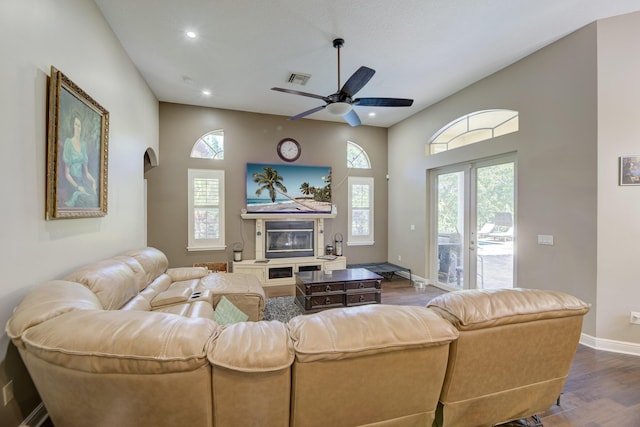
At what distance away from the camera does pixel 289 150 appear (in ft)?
19.2

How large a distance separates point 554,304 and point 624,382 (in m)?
1.93

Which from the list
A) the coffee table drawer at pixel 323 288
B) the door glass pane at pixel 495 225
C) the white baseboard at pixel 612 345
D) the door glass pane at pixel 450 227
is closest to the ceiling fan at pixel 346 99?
the door glass pane at pixel 495 225

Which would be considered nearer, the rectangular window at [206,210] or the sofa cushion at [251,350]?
the sofa cushion at [251,350]

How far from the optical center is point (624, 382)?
7.57 feet

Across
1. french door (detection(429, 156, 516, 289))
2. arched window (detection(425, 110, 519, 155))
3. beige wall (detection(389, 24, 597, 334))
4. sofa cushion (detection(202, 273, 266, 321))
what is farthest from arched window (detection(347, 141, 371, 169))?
sofa cushion (detection(202, 273, 266, 321))

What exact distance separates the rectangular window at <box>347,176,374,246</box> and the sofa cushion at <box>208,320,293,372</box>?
5.31 meters

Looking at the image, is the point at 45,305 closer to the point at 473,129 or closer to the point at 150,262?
the point at 150,262

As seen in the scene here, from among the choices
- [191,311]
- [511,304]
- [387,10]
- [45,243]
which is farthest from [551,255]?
[45,243]

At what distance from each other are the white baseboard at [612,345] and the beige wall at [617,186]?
0.05 feet

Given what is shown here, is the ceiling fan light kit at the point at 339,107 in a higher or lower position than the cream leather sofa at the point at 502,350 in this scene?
higher

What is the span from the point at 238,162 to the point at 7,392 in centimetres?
449

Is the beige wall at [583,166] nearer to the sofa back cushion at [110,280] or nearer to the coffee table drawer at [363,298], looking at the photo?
the coffee table drawer at [363,298]

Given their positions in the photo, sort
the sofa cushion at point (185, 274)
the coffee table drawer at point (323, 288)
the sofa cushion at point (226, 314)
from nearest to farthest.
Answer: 1. the sofa cushion at point (226, 314)
2. the sofa cushion at point (185, 274)
3. the coffee table drawer at point (323, 288)

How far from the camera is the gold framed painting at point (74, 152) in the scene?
1.95 metres
